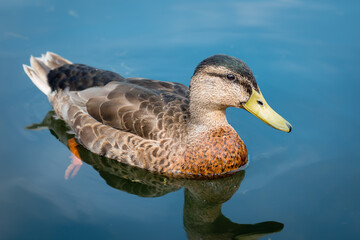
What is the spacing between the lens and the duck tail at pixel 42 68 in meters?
7.12

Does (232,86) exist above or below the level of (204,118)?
above

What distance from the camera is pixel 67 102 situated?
664 centimetres

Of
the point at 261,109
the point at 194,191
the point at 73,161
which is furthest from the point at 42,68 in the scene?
the point at 261,109

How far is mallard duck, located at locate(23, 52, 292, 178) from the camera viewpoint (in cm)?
541

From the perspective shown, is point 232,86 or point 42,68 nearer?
point 232,86

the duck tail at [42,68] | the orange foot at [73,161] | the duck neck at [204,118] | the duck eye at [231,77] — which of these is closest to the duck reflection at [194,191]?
the orange foot at [73,161]

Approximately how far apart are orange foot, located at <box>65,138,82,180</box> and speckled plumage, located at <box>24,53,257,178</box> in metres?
0.19

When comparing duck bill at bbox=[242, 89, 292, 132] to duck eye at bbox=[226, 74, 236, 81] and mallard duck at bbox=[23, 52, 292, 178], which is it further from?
duck eye at bbox=[226, 74, 236, 81]

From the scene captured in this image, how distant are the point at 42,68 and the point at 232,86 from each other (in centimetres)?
320

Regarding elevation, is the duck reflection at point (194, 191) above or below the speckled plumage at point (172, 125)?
below

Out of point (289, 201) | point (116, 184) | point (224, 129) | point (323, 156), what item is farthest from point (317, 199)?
point (116, 184)

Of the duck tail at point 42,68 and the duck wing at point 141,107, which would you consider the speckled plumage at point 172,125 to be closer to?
the duck wing at point 141,107

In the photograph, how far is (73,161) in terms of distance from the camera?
20.3 ft

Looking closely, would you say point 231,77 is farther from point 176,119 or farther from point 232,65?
point 176,119
